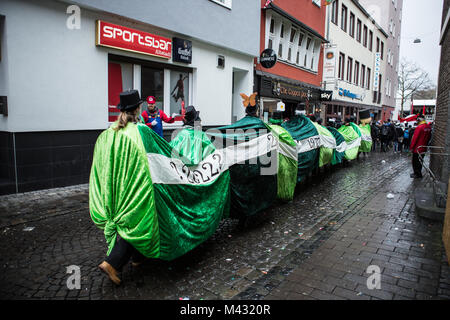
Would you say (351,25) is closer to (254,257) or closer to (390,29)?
(390,29)

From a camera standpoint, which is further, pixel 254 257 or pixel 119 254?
pixel 254 257

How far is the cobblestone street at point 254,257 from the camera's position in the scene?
3.28 m

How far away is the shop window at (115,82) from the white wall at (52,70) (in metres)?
0.36

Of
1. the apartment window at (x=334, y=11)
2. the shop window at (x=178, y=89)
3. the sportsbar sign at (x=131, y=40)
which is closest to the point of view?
the sportsbar sign at (x=131, y=40)

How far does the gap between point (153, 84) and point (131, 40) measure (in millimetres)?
1582

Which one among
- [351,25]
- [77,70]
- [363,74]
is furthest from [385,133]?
[77,70]

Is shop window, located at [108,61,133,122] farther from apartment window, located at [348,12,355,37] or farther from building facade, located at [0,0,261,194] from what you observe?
apartment window, located at [348,12,355,37]

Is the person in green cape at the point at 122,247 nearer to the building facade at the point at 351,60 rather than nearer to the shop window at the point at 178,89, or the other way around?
the shop window at the point at 178,89

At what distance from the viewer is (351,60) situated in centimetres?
2644

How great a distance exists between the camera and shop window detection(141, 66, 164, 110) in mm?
9344

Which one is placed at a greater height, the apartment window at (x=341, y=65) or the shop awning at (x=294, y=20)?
the shop awning at (x=294, y=20)

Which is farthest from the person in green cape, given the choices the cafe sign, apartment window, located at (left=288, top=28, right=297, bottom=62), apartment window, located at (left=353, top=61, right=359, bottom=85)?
apartment window, located at (left=353, top=61, right=359, bottom=85)

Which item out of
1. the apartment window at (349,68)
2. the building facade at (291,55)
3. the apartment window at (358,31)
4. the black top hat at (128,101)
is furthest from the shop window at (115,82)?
the apartment window at (358,31)

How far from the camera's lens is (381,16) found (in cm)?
3381
